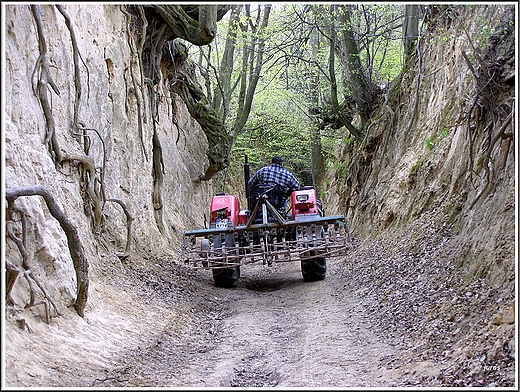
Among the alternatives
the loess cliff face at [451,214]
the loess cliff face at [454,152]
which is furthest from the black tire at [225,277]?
the loess cliff face at [454,152]

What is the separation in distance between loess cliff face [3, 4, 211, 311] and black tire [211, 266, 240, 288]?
1.62 metres

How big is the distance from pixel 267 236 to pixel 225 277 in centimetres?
140

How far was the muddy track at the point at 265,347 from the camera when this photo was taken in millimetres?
5059

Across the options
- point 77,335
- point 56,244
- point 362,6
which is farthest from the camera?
point 362,6

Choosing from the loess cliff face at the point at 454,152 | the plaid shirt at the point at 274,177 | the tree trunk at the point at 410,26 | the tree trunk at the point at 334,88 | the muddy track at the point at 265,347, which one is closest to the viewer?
the muddy track at the point at 265,347

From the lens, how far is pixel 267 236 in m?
9.28

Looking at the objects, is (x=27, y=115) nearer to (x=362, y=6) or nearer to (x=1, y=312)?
(x=1, y=312)

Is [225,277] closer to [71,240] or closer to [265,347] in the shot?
[265,347]

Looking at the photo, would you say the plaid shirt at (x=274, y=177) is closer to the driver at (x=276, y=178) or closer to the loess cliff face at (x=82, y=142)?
the driver at (x=276, y=178)

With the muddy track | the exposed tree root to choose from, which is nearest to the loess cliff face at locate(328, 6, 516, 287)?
the muddy track

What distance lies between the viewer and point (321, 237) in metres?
9.55

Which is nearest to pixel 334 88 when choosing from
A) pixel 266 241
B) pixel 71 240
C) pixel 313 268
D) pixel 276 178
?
pixel 276 178

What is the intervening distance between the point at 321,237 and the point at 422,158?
12.3 ft

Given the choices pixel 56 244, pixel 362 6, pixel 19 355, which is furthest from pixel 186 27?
pixel 19 355
